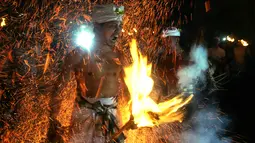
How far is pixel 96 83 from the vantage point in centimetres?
445

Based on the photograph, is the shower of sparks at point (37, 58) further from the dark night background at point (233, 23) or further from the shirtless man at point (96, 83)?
the dark night background at point (233, 23)

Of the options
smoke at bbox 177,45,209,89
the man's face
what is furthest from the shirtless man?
smoke at bbox 177,45,209,89

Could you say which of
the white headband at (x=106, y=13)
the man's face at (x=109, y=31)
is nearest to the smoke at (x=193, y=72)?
the white headband at (x=106, y=13)

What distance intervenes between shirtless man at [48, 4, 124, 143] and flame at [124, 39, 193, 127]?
482 millimetres

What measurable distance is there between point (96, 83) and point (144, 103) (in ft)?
4.21

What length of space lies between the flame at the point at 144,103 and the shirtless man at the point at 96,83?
0.48 meters

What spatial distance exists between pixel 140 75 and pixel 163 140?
262 cm

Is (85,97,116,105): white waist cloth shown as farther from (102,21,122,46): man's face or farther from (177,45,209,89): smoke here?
(177,45,209,89): smoke

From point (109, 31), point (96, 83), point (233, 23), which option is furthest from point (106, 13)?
point (233, 23)

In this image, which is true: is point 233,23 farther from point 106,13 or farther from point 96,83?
point 96,83

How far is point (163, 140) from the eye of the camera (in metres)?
5.95

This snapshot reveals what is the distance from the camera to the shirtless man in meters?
4.38

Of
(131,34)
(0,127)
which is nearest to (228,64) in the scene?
(131,34)

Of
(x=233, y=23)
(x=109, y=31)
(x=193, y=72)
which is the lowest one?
(x=193, y=72)
